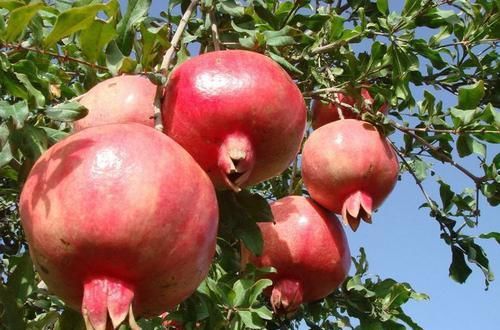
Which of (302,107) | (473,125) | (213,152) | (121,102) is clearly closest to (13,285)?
(121,102)

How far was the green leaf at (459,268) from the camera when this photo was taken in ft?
6.82

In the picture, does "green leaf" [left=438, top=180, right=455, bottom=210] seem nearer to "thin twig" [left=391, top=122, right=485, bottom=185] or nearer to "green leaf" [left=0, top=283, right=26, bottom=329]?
"thin twig" [left=391, top=122, right=485, bottom=185]

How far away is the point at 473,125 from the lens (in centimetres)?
175

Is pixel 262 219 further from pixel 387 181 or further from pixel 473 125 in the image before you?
pixel 473 125

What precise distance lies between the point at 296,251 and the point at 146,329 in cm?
43

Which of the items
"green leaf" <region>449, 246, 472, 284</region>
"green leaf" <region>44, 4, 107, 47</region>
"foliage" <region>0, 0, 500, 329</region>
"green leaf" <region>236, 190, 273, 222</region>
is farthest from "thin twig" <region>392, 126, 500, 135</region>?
"green leaf" <region>44, 4, 107, 47</region>

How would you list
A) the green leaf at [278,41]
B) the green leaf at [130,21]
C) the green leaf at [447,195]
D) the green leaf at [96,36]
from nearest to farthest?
1. the green leaf at [96,36]
2. the green leaf at [130,21]
3. the green leaf at [278,41]
4. the green leaf at [447,195]

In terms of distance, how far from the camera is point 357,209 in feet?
5.64

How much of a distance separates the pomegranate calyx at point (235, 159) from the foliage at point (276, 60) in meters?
0.22

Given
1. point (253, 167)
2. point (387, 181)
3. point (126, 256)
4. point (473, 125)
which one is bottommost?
point (387, 181)

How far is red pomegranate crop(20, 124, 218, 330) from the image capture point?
873 mm

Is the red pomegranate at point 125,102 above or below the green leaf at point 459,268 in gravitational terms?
above

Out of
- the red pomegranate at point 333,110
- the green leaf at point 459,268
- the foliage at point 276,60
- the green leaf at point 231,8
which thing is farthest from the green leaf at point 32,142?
the green leaf at point 459,268

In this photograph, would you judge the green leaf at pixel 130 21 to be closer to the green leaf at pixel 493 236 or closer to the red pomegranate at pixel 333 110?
the red pomegranate at pixel 333 110
